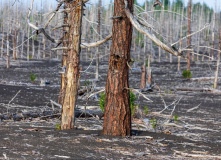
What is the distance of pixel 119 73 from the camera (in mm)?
5906

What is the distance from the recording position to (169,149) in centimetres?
545

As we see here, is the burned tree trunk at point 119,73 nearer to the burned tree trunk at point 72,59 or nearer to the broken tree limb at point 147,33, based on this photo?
the broken tree limb at point 147,33

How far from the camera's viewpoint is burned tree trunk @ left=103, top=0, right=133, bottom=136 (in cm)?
591

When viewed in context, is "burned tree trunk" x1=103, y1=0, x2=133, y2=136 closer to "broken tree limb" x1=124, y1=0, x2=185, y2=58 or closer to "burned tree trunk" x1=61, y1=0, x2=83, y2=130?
"broken tree limb" x1=124, y1=0, x2=185, y2=58

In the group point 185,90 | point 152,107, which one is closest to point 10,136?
point 152,107

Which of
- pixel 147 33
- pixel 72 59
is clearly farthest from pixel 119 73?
pixel 72 59

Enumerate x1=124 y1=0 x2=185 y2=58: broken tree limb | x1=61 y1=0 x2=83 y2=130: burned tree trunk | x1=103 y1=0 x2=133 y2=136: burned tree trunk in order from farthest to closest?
x1=61 y1=0 x2=83 y2=130: burned tree trunk, x1=103 y1=0 x2=133 y2=136: burned tree trunk, x1=124 y1=0 x2=185 y2=58: broken tree limb

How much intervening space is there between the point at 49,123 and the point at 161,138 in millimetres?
3111

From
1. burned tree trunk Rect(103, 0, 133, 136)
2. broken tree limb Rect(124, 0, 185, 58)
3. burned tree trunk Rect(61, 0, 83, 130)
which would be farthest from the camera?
burned tree trunk Rect(61, 0, 83, 130)

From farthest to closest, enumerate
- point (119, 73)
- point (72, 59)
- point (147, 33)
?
point (72, 59) < point (119, 73) < point (147, 33)

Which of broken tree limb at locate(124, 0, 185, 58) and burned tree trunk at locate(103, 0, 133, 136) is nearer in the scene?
broken tree limb at locate(124, 0, 185, 58)

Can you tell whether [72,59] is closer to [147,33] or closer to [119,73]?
[119,73]

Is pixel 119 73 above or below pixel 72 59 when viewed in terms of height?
below

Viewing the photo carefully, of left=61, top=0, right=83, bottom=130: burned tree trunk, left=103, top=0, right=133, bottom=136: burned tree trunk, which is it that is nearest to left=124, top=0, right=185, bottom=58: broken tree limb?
left=103, top=0, right=133, bottom=136: burned tree trunk
